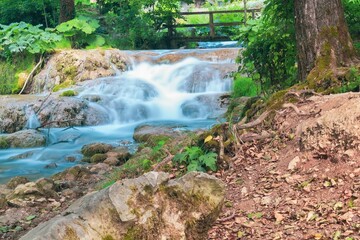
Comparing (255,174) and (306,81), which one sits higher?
(306,81)

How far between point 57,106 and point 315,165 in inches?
378

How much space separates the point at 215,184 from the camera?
345 centimetres

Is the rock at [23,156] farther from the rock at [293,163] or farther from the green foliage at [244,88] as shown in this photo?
the rock at [293,163]

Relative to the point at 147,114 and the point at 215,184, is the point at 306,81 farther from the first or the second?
the point at 147,114

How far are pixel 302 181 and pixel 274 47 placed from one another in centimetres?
341

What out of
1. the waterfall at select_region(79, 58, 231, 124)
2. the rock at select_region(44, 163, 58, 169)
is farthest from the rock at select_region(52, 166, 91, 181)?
the waterfall at select_region(79, 58, 231, 124)

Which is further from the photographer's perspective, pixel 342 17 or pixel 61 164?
pixel 61 164

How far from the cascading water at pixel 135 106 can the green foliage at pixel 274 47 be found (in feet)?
11.3

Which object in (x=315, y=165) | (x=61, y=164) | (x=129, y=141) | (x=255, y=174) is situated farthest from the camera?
(x=129, y=141)

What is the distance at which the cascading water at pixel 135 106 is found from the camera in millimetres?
9859

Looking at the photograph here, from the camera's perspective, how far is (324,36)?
5316 millimetres

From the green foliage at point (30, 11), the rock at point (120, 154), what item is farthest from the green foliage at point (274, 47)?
the green foliage at point (30, 11)

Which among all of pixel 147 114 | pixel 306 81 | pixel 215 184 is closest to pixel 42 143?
pixel 147 114

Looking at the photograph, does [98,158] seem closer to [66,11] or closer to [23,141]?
[23,141]
